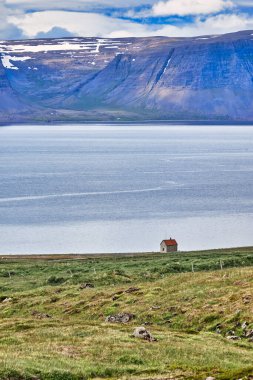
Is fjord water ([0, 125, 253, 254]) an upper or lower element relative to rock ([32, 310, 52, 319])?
upper

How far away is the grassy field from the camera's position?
24.1 m

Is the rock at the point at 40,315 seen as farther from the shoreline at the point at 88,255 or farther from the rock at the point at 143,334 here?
the shoreline at the point at 88,255

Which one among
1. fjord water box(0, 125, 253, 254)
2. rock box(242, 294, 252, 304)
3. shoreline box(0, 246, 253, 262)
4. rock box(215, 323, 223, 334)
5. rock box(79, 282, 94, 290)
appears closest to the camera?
rock box(215, 323, 223, 334)

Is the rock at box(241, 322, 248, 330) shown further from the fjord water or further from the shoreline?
the fjord water

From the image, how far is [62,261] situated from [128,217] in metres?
38.4

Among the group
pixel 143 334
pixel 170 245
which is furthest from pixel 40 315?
pixel 170 245

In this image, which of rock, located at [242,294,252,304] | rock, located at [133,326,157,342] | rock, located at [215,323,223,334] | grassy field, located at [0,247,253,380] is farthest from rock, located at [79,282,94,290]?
rock, located at [133,326,157,342]

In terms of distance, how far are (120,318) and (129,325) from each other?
9.62 feet

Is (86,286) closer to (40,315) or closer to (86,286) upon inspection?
(86,286)

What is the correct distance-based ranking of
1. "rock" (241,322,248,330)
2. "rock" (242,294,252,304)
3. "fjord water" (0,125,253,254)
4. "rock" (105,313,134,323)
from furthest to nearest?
"fjord water" (0,125,253,254) → "rock" (105,313,134,323) → "rock" (242,294,252,304) → "rock" (241,322,248,330)

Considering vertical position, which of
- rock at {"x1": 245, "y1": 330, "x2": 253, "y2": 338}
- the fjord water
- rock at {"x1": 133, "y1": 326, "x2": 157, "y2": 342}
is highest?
the fjord water

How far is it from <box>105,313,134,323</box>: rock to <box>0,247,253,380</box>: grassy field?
0.31 meters

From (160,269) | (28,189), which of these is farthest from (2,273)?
(28,189)

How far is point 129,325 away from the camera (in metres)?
34.6
